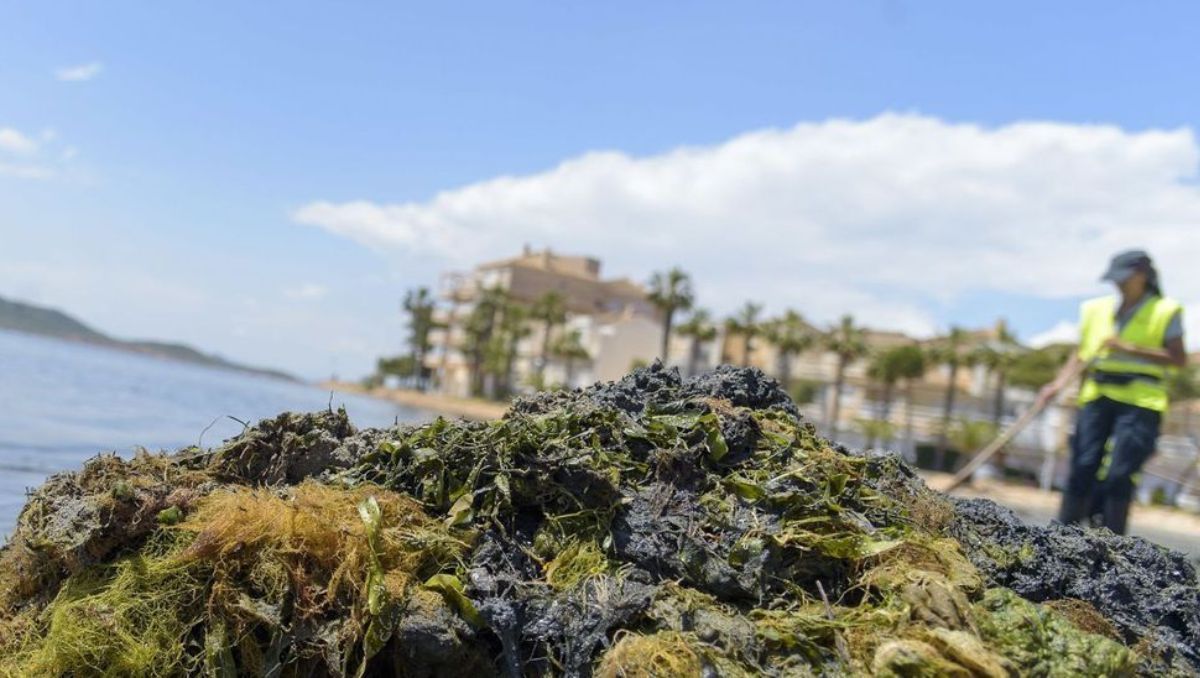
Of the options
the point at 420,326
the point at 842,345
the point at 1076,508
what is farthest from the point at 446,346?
the point at 1076,508

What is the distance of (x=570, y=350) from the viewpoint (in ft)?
205

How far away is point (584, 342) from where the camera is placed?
215 ft

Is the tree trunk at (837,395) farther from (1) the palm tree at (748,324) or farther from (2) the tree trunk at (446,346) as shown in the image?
(2) the tree trunk at (446,346)

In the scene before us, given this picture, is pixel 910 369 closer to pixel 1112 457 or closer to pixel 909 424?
pixel 909 424

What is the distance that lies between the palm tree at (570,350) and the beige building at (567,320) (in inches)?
6.3

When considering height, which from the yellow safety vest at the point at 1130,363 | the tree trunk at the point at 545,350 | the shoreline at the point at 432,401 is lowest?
the shoreline at the point at 432,401

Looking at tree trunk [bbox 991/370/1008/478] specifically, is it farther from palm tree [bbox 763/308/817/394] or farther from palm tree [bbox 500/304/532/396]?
palm tree [bbox 500/304/532/396]

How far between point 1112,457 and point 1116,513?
0.94 ft

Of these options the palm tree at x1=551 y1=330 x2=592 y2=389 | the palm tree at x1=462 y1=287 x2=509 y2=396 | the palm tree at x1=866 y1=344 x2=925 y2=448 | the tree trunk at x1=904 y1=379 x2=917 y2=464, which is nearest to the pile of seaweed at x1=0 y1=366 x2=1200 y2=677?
the tree trunk at x1=904 y1=379 x2=917 y2=464

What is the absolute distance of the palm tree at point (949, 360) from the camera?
1592 inches

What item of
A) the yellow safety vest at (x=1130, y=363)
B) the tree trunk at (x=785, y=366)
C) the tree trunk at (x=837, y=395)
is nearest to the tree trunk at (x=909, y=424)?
the tree trunk at (x=837, y=395)

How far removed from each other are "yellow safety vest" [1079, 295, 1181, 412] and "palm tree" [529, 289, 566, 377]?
5895 centimetres

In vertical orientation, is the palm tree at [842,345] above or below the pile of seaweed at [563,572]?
above

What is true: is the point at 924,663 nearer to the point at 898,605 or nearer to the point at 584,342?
the point at 898,605
